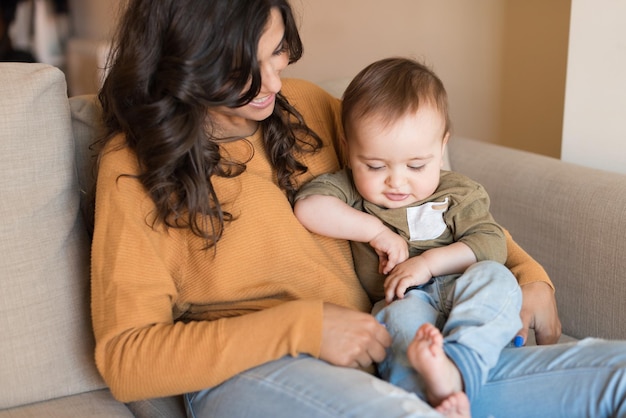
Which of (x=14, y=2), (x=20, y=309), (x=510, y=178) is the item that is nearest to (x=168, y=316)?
(x=20, y=309)

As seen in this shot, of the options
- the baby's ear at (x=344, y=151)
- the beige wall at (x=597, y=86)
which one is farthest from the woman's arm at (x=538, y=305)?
the beige wall at (x=597, y=86)

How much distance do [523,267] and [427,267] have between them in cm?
25

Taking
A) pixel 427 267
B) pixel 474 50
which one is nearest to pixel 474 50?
pixel 474 50

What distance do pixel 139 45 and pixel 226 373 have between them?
0.54m

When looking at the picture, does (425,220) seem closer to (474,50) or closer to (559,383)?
(559,383)

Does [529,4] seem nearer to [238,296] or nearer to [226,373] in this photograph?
[238,296]

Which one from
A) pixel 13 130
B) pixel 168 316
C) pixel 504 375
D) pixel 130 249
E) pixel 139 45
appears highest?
pixel 139 45

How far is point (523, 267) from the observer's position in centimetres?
142

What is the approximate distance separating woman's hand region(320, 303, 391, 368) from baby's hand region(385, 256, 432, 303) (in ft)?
0.37

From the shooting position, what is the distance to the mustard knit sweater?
3.65ft

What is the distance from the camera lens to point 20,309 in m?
1.26

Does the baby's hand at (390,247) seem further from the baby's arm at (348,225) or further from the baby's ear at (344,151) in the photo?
the baby's ear at (344,151)

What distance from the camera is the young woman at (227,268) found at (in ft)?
3.62

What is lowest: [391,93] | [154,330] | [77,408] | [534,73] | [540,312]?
[77,408]
